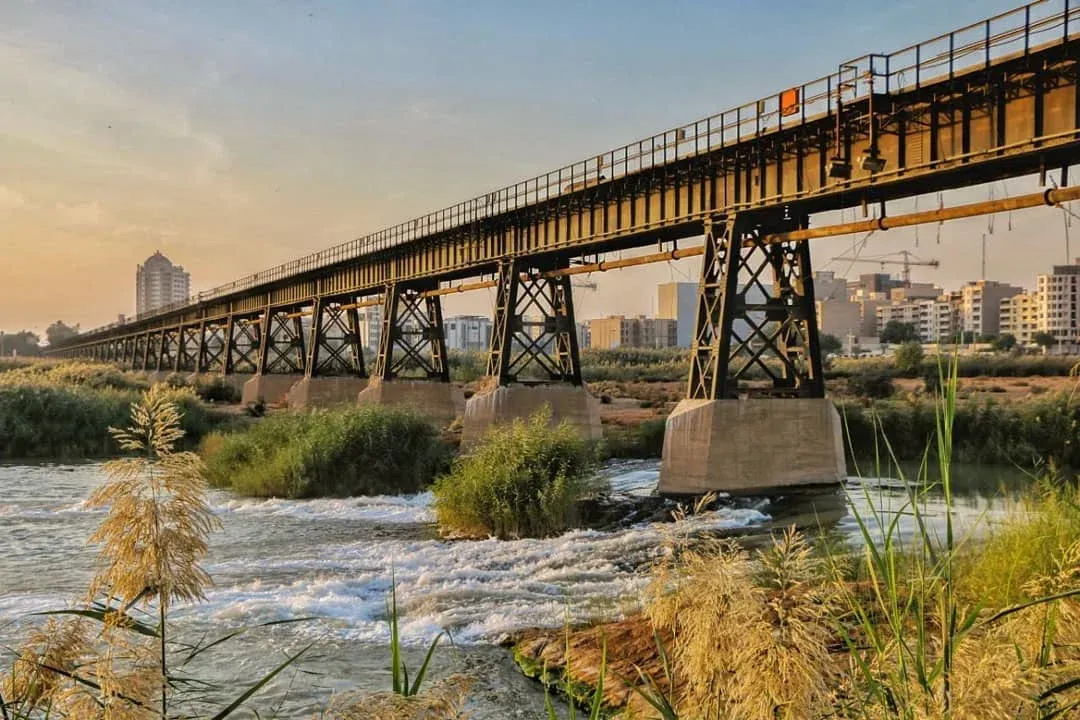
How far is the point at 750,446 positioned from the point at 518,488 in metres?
7.35

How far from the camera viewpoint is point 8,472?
30.8 meters

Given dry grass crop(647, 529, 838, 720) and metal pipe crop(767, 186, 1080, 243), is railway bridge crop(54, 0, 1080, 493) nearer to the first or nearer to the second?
metal pipe crop(767, 186, 1080, 243)

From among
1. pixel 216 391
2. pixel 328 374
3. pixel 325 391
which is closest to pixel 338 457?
pixel 325 391

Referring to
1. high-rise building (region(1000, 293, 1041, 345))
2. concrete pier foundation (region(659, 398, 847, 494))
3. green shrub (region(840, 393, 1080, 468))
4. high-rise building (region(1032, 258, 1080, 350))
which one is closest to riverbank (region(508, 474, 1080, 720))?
concrete pier foundation (region(659, 398, 847, 494))

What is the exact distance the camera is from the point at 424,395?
45938 mm

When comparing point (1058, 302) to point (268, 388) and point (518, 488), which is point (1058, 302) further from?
point (518, 488)

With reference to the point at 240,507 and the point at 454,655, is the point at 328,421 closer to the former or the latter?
the point at 240,507

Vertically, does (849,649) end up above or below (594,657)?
above

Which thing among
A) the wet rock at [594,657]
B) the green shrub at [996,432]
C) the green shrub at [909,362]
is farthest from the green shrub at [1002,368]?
the wet rock at [594,657]

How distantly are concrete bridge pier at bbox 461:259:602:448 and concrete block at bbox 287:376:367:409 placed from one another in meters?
19.4

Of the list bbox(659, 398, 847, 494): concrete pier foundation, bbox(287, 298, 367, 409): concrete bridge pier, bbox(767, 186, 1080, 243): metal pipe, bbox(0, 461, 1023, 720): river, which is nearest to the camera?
bbox(0, 461, 1023, 720): river

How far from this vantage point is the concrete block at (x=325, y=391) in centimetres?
5312

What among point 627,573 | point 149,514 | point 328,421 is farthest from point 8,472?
point 149,514

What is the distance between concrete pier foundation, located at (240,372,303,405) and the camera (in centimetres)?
6233
